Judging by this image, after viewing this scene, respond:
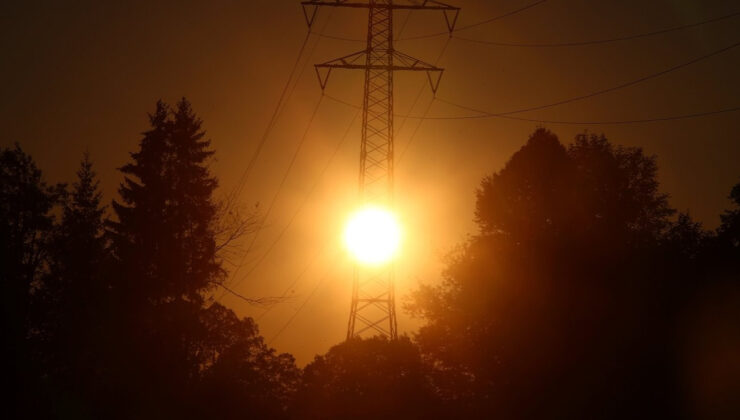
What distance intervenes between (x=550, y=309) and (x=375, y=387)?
1220 cm

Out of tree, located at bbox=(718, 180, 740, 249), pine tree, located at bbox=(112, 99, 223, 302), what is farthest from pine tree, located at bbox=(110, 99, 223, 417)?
tree, located at bbox=(718, 180, 740, 249)

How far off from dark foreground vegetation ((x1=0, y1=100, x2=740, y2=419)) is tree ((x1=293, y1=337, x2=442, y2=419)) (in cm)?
11

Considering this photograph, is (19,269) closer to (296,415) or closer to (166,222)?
(166,222)

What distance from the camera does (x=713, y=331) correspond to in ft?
95.4

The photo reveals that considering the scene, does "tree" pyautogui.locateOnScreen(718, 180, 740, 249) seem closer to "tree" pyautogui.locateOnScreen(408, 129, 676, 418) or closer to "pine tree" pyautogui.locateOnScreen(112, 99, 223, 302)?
"tree" pyautogui.locateOnScreen(408, 129, 676, 418)

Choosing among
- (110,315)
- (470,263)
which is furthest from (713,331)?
(110,315)

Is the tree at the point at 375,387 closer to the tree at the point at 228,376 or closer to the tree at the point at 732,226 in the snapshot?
the tree at the point at 228,376

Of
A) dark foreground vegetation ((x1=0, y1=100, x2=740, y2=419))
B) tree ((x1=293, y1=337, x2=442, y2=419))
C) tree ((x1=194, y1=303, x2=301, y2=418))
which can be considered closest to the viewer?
dark foreground vegetation ((x1=0, y1=100, x2=740, y2=419))

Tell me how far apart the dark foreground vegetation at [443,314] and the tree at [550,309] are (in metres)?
0.08

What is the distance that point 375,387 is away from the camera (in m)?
38.8

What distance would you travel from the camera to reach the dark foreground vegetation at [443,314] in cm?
2931

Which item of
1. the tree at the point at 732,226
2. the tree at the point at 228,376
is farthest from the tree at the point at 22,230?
the tree at the point at 732,226

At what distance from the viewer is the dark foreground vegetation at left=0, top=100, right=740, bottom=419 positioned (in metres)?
29.3

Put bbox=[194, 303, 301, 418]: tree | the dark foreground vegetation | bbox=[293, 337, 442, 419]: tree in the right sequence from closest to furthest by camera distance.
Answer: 1. the dark foreground vegetation
2. bbox=[194, 303, 301, 418]: tree
3. bbox=[293, 337, 442, 419]: tree
